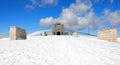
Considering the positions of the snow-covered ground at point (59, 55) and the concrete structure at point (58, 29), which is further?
the concrete structure at point (58, 29)

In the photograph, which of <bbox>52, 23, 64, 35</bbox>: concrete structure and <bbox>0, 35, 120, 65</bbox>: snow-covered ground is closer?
<bbox>0, 35, 120, 65</bbox>: snow-covered ground

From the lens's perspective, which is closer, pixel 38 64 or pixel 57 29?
pixel 38 64

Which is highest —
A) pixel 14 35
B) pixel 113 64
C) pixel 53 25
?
pixel 53 25

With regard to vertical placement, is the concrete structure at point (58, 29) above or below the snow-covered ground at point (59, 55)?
above

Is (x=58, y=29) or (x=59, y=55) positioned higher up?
(x=58, y=29)

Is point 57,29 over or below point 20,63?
over

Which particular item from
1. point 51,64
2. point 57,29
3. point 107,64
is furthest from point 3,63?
point 57,29

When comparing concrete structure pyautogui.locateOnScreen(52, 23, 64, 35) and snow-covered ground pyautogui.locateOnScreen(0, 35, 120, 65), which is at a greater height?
concrete structure pyautogui.locateOnScreen(52, 23, 64, 35)

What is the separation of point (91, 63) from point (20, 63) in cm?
240

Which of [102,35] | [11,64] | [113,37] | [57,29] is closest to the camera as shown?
[11,64]

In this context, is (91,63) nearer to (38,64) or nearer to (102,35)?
(38,64)

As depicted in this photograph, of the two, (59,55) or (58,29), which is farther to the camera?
(58,29)

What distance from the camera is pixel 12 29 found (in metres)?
21.4

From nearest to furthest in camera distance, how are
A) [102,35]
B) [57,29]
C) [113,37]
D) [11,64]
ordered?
1. [11,64]
2. [113,37]
3. [102,35]
4. [57,29]
